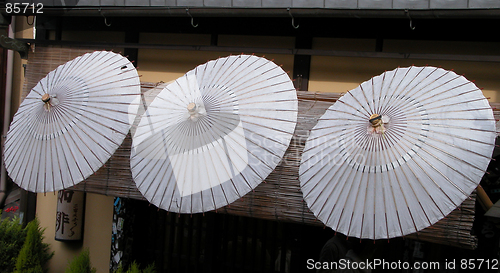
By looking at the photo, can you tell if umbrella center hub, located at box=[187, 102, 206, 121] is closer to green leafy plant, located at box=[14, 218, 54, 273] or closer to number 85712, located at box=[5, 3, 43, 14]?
number 85712, located at box=[5, 3, 43, 14]

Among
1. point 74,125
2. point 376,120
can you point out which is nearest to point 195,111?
point 74,125

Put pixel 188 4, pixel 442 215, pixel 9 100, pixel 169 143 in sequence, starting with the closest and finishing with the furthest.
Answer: pixel 442 215 → pixel 169 143 → pixel 188 4 → pixel 9 100

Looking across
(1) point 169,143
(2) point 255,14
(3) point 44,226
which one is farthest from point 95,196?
(2) point 255,14

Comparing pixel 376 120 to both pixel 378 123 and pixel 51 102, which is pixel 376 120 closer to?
pixel 378 123

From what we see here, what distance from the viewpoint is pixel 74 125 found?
199 inches

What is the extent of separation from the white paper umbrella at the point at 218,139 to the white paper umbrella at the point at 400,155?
0.49 m

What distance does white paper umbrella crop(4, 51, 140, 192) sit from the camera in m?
4.95

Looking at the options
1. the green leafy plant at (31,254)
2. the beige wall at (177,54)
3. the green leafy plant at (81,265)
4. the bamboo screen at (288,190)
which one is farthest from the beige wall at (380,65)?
the green leafy plant at (31,254)

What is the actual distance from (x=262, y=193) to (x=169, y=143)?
3.65ft

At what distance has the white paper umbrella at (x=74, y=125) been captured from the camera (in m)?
4.95

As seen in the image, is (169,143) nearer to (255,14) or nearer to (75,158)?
(75,158)

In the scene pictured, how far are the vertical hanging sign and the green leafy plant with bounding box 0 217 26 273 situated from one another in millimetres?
546

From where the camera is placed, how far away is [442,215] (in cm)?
366

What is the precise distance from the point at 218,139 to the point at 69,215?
384cm
